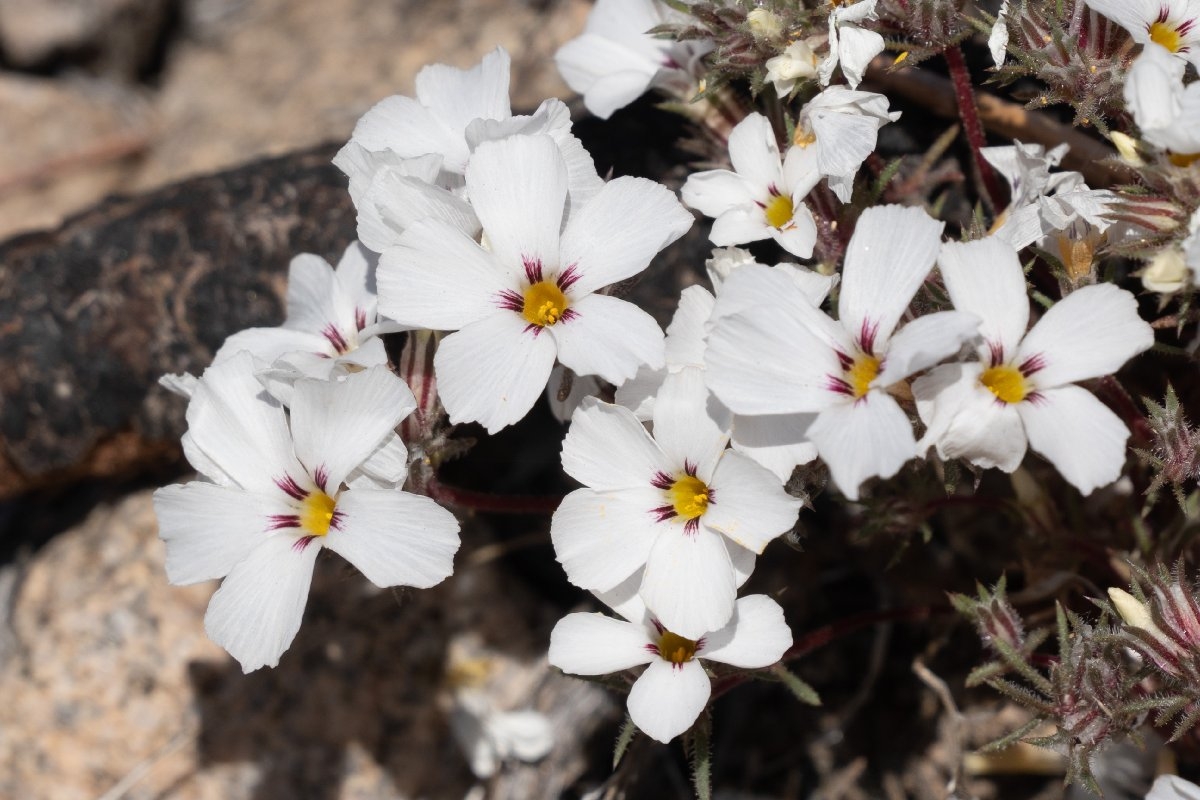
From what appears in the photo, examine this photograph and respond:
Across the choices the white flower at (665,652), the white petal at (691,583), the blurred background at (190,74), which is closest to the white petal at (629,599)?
the white flower at (665,652)

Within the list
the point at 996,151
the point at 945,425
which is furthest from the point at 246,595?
the point at 996,151

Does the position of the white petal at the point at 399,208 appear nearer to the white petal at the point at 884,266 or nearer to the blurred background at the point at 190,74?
the white petal at the point at 884,266

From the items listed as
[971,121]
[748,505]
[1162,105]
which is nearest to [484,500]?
[748,505]

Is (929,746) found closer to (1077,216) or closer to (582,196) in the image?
(1077,216)

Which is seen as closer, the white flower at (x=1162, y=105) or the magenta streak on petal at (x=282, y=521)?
the white flower at (x=1162, y=105)

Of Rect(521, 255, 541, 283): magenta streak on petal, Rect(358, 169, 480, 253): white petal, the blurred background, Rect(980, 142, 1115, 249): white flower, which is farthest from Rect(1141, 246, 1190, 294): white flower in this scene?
the blurred background

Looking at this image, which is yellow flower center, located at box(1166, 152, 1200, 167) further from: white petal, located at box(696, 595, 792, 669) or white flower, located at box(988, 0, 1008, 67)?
white petal, located at box(696, 595, 792, 669)

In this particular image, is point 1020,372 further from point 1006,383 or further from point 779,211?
point 779,211
